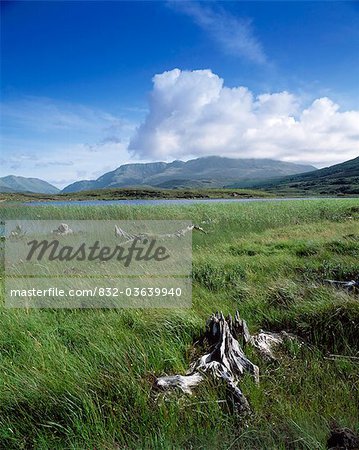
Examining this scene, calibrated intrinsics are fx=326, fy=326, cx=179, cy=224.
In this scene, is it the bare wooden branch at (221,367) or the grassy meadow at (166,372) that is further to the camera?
the bare wooden branch at (221,367)

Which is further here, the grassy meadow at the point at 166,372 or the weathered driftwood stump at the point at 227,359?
the weathered driftwood stump at the point at 227,359

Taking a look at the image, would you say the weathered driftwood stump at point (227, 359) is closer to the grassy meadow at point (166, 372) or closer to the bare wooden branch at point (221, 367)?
the bare wooden branch at point (221, 367)

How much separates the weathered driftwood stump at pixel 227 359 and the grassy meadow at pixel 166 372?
18cm

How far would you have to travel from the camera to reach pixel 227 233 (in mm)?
22656

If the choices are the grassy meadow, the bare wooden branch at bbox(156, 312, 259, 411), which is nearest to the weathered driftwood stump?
the bare wooden branch at bbox(156, 312, 259, 411)

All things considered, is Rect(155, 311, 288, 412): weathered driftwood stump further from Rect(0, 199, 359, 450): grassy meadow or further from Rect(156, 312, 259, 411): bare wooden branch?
Rect(0, 199, 359, 450): grassy meadow

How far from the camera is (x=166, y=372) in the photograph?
5.15 m

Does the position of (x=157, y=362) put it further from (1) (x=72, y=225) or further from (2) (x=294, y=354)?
(1) (x=72, y=225)

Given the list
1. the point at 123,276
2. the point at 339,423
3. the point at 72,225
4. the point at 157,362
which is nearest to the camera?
the point at 339,423

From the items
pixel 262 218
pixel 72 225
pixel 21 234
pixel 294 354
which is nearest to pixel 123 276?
pixel 294 354

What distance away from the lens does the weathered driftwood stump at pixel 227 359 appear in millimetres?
4531

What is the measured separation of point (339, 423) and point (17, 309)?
656 cm

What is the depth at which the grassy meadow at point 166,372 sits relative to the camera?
151 inches

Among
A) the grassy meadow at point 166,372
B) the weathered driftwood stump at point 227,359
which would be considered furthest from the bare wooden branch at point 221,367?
the grassy meadow at point 166,372
